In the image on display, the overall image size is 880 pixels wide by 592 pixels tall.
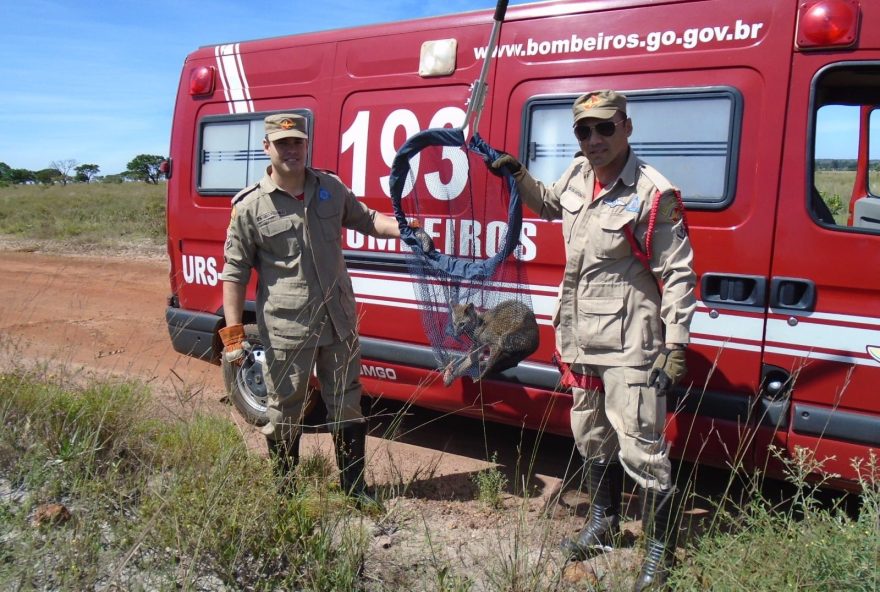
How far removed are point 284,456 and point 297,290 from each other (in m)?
0.89

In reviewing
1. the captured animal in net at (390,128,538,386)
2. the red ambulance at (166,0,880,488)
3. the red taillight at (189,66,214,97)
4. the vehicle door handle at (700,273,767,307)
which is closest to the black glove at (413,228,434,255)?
the captured animal in net at (390,128,538,386)

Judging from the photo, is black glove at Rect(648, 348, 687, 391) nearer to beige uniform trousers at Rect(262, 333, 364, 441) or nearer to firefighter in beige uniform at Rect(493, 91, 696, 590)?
firefighter in beige uniform at Rect(493, 91, 696, 590)

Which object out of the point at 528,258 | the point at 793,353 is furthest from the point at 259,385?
the point at 793,353

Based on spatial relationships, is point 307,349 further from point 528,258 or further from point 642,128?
point 642,128

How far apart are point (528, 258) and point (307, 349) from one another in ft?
4.21

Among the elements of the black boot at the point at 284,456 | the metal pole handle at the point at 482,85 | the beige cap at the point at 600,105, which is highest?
the metal pole handle at the point at 482,85

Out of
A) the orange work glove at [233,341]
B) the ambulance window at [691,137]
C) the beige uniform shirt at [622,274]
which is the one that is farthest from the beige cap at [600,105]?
the orange work glove at [233,341]

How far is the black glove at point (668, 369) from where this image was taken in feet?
9.27

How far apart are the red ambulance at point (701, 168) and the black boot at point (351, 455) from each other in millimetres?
723

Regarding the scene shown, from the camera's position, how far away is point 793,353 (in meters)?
3.27

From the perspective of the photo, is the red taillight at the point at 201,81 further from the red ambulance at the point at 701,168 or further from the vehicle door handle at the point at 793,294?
the vehicle door handle at the point at 793,294

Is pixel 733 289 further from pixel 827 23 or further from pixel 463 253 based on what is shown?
pixel 463 253

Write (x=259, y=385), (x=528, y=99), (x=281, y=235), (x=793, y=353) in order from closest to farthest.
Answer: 1. (x=793, y=353)
2. (x=281, y=235)
3. (x=528, y=99)
4. (x=259, y=385)

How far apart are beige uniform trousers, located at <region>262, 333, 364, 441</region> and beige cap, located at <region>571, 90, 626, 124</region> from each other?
161 centimetres
